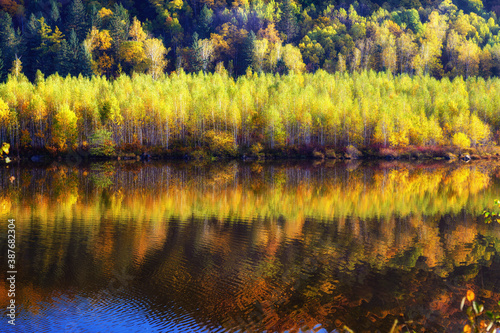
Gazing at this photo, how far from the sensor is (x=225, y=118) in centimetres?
7731

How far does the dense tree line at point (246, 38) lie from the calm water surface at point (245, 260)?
289 feet

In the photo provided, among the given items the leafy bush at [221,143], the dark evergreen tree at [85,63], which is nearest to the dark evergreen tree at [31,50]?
the dark evergreen tree at [85,63]

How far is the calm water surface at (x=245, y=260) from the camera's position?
12.3 metres

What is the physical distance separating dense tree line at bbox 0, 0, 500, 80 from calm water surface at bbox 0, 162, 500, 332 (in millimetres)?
88155

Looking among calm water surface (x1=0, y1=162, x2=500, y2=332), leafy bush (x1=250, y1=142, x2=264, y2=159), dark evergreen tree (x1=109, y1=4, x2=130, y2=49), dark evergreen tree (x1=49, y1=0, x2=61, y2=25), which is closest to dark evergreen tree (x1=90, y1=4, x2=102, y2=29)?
dark evergreen tree (x1=109, y1=4, x2=130, y2=49)

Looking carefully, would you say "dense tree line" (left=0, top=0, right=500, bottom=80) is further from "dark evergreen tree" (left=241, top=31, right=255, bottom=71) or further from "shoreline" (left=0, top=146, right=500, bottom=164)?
"shoreline" (left=0, top=146, right=500, bottom=164)

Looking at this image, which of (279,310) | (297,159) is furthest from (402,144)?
(279,310)

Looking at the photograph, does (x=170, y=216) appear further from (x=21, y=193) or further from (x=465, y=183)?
(x=465, y=183)

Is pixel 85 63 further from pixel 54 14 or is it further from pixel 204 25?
pixel 204 25

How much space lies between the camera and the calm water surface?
1229 centimetres

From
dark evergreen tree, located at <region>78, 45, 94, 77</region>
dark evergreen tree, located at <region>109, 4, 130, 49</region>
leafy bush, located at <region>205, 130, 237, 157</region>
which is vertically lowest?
leafy bush, located at <region>205, 130, 237, 157</region>

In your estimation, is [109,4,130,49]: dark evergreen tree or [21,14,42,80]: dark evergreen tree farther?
[109,4,130,49]: dark evergreen tree

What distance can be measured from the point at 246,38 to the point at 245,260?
4450 inches

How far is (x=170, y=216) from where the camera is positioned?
25.4 metres
